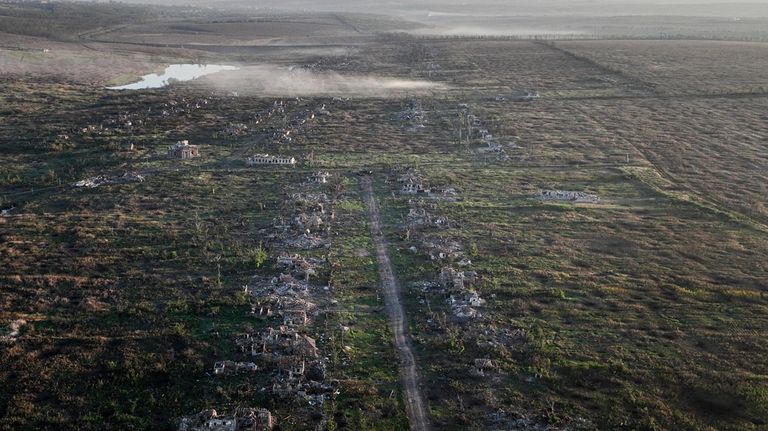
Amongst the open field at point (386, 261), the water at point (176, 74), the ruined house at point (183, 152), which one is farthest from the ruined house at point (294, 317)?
the water at point (176, 74)

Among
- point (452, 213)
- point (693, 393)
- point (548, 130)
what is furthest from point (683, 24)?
point (693, 393)

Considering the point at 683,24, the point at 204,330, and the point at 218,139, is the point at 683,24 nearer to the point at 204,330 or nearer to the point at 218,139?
Answer: the point at 218,139

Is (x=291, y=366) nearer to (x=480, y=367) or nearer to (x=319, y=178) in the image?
(x=480, y=367)

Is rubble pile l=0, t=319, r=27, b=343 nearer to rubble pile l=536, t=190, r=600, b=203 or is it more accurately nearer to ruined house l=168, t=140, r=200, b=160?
ruined house l=168, t=140, r=200, b=160

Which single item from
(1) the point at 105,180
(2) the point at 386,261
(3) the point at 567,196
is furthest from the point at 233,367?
(3) the point at 567,196

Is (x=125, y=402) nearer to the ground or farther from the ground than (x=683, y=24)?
nearer to the ground

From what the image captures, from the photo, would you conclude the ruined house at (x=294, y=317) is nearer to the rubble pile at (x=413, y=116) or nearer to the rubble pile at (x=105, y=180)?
the rubble pile at (x=105, y=180)

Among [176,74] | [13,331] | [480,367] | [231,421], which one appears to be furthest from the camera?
[176,74]
